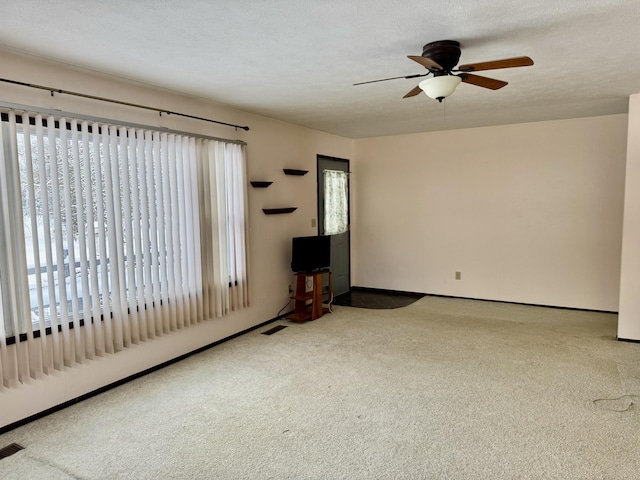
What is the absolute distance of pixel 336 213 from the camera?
21.2 ft

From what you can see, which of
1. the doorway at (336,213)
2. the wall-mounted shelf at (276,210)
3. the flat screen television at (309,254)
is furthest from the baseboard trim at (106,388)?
the doorway at (336,213)

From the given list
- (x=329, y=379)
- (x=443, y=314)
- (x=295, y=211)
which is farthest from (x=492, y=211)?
(x=329, y=379)

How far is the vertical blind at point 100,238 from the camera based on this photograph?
106 inches

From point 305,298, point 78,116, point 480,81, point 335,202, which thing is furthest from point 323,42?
point 335,202

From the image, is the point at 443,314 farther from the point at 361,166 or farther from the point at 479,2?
the point at 479,2

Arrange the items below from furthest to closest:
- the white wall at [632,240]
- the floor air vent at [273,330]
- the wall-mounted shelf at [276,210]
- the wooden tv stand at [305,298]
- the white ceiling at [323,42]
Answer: the wooden tv stand at [305,298] < the wall-mounted shelf at [276,210] < the floor air vent at [273,330] < the white wall at [632,240] < the white ceiling at [323,42]

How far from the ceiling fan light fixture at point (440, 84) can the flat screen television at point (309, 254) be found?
9.22 feet

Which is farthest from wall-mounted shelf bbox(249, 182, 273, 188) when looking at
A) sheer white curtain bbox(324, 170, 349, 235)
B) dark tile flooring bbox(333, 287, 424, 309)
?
dark tile flooring bbox(333, 287, 424, 309)

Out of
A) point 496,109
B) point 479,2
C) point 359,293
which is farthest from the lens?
point 359,293

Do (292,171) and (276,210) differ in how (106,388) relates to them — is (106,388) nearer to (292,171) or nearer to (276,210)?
(276,210)

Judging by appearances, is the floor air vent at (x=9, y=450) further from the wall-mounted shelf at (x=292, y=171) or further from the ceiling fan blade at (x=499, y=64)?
the wall-mounted shelf at (x=292, y=171)

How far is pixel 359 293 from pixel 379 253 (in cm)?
72

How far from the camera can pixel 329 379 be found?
11.3 feet

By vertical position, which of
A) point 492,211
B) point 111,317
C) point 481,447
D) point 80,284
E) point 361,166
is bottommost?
point 481,447
